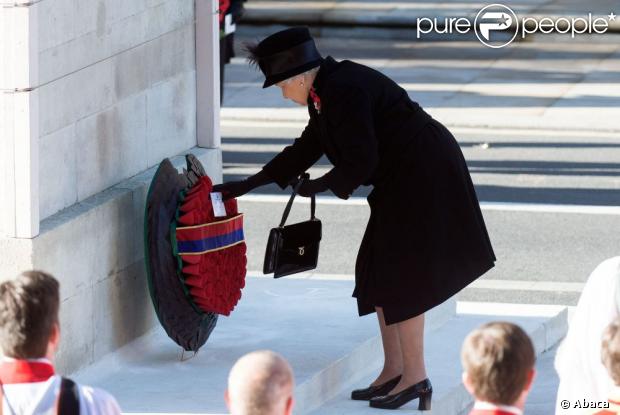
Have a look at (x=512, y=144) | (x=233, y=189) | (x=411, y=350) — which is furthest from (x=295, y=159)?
(x=512, y=144)

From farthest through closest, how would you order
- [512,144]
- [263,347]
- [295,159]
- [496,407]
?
[512,144]
[263,347]
[295,159]
[496,407]

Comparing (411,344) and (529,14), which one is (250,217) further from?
(529,14)

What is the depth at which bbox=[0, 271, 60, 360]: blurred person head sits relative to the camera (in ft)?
14.1

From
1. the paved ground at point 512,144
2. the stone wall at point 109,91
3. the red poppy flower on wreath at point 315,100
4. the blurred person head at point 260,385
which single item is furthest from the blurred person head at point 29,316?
the paved ground at point 512,144

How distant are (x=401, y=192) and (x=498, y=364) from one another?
2.84 metres

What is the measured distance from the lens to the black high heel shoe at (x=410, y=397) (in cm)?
702

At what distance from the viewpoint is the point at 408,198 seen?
22.7 ft

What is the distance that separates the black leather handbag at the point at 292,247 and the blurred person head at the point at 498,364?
9.98 ft

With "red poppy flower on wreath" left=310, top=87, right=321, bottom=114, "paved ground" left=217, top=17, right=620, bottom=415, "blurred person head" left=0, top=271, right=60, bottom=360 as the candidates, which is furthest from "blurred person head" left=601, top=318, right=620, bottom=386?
"paved ground" left=217, top=17, right=620, bottom=415

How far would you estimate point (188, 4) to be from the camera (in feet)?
27.2

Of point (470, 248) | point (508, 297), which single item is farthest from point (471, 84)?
point (470, 248)

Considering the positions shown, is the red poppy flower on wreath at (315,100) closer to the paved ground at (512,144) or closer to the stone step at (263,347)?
the stone step at (263,347)

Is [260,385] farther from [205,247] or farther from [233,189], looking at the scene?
[233,189]

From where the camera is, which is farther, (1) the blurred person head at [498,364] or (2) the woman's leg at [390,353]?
(2) the woman's leg at [390,353]
